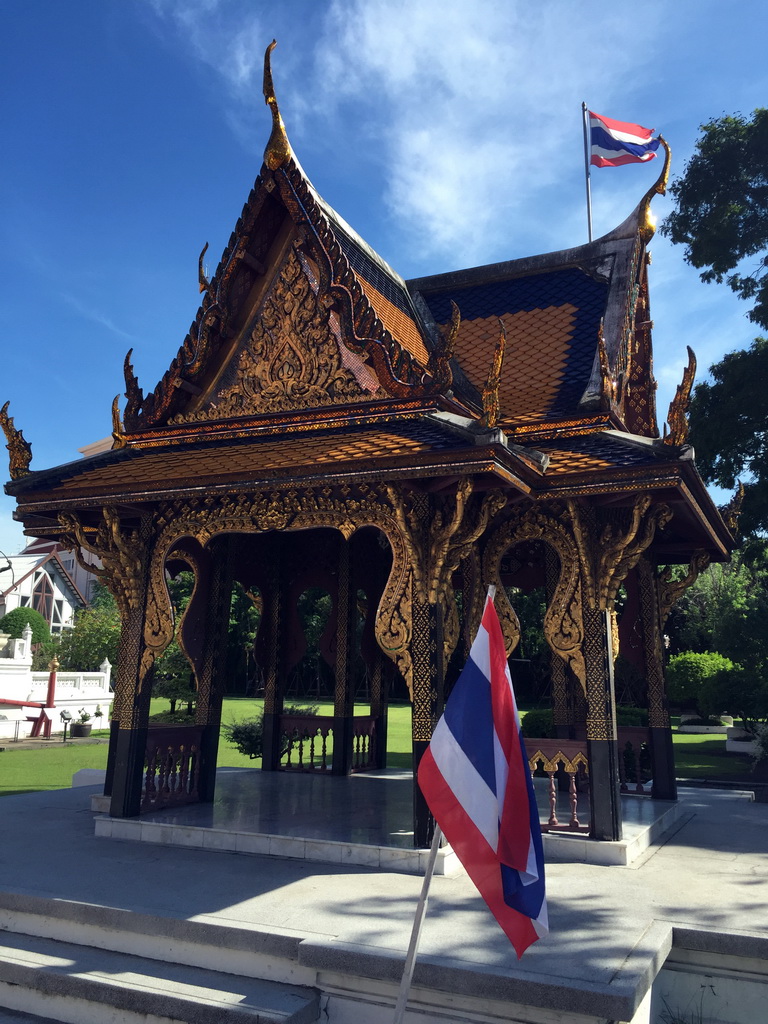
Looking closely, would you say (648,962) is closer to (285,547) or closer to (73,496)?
(73,496)

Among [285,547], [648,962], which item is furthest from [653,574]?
[648,962]

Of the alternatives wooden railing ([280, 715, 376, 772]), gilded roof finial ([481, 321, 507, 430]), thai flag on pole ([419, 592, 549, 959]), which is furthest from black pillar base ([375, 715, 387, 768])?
thai flag on pole ([419, 592, 549, 959])

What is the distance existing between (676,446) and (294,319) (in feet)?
13.8

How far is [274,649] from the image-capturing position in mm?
11008

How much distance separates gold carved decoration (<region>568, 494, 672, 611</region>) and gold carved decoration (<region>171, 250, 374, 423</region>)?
2532 mm

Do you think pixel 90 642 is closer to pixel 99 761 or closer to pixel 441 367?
pixel 99 761

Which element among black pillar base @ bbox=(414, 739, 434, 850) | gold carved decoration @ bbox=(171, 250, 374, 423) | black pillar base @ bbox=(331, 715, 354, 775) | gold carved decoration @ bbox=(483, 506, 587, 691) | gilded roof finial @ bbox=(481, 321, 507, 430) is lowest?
black pillar base @ bbox=(414, 739, 434, 850)

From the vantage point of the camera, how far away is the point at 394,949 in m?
4.25

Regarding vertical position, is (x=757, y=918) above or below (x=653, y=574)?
below

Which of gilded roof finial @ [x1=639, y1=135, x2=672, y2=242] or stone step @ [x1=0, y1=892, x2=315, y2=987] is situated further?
gilded roof finial @ [x1=639, y1=135, x2=672, y2=242]

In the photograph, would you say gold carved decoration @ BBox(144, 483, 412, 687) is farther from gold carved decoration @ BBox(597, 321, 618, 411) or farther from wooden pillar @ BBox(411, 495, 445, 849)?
gold carved decoration @ BBox(597, 321, 618, 411)

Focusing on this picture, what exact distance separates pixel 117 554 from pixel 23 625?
3671 centimetres

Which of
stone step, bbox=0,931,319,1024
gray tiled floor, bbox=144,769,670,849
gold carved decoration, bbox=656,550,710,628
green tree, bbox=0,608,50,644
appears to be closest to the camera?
stone step, bbox=0,931,319,1024

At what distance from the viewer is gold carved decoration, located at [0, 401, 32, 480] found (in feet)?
26.3
